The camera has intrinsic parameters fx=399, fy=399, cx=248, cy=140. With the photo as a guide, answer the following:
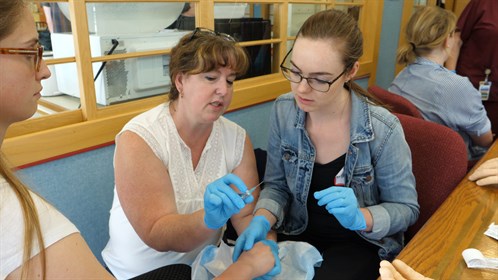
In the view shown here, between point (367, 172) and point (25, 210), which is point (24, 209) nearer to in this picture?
point (25, 210)

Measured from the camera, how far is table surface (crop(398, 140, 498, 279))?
843mm

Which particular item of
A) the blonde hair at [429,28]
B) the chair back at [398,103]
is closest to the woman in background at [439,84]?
the blonde hair at [429,28]

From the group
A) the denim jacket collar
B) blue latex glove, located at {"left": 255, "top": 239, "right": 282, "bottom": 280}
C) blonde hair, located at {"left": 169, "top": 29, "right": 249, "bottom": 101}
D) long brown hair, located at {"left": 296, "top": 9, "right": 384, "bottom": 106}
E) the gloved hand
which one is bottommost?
blue latex glove, located at {"left": 255, "top": 239, "right": 282, "bottom": 280}

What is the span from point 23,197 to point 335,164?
2.96 ft

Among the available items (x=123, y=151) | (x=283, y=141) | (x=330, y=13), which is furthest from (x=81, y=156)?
(x=330, y=13)

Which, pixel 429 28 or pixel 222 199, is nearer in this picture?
pixel 222 199

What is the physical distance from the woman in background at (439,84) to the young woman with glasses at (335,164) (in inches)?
30.8

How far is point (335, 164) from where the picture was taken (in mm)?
1288

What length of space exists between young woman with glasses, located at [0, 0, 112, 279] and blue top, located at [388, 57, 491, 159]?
1.74m

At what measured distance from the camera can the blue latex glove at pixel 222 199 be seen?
3.38ft

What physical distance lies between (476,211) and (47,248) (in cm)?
103

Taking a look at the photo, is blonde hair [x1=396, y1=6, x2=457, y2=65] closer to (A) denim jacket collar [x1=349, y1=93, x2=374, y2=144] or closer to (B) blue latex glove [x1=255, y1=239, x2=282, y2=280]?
(A) denim jacket collar [x1=349, y1=93, x2=374, y2=144]

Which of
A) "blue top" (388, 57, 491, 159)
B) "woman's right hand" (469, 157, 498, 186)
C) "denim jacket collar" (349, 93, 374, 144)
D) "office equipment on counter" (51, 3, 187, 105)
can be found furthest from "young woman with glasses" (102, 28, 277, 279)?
"blue top" (388, 57, 491, 159)

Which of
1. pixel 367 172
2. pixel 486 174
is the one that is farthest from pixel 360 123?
pixel 486 174
